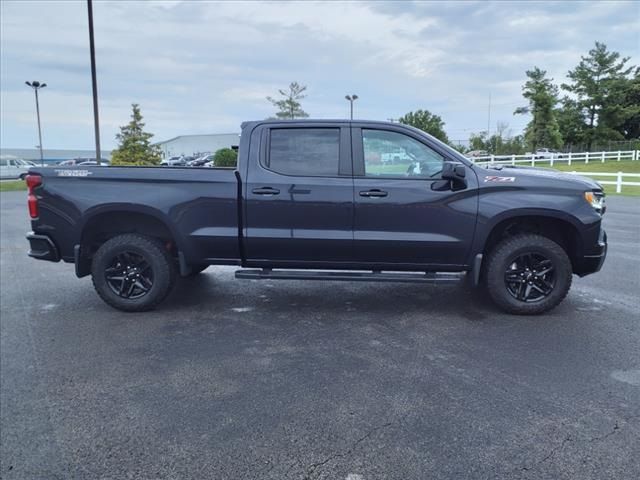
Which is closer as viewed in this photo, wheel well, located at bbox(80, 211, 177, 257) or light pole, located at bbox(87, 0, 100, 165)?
wheel well, located at bbox(80, 211, 177, 257)

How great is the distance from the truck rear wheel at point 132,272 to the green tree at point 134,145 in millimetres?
18659

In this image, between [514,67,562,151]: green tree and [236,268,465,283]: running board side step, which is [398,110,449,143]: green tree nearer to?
[514,67,562,151]: green tree

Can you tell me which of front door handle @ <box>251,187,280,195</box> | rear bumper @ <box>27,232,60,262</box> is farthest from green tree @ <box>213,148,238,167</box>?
front door handle @ <box>251,187,280,195</box>

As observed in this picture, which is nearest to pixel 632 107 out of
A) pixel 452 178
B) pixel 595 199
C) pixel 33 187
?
pixel 595 199

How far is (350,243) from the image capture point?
4781mm

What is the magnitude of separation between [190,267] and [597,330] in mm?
4014

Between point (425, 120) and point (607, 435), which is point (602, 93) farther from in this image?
point (607, 435)

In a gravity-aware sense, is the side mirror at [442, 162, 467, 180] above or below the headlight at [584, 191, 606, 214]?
above

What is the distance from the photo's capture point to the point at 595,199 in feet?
15.4

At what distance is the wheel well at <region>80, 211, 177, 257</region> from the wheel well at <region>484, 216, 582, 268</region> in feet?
10.9

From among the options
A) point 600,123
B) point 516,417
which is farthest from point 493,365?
point 600,123

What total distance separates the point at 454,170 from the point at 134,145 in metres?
21.1

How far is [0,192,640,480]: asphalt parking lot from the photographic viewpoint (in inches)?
100

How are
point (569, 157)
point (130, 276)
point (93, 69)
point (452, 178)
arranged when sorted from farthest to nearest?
1. point (569, 157)
2. point (93, 69)
3. point (130, 276)
4. point (452, 178)
